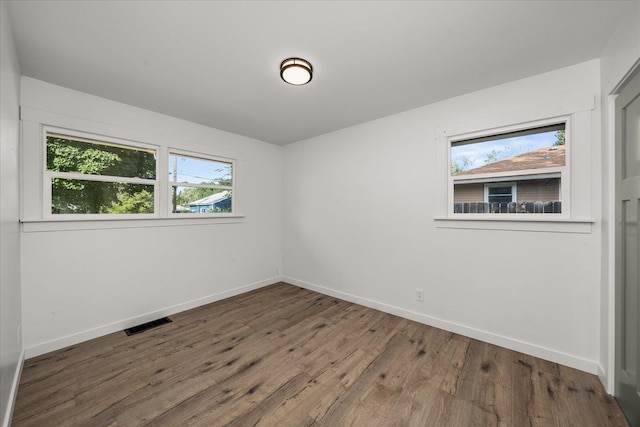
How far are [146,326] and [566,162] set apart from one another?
4.52 metres

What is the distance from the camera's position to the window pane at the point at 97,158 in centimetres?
244

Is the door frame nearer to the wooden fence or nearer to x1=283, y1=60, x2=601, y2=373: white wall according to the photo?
x1=283, y1=60, x2=601, y2=373: white wall

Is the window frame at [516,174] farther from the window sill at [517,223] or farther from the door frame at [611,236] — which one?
the door frame at [611,236]

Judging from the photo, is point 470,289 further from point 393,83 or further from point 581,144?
point 393,83

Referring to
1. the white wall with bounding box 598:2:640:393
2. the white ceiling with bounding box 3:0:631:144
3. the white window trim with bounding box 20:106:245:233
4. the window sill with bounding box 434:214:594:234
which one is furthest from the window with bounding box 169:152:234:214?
the white wall with bounding box 598:2:640:393

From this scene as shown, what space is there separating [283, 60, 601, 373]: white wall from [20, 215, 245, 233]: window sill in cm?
157

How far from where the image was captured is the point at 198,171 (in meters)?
3.55

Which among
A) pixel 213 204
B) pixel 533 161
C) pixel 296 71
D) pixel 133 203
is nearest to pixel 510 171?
pixel 533 161

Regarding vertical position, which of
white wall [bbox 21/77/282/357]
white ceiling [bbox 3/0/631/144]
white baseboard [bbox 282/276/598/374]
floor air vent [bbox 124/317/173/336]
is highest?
white ceiling [bbox 3/0/631/144]

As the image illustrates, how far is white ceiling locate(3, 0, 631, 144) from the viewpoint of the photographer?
153 cm

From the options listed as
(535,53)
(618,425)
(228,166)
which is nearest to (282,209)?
(228,166)

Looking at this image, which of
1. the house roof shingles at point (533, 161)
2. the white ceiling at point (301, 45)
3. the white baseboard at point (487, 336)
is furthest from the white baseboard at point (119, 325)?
the house roof shingles at point (533, 161)

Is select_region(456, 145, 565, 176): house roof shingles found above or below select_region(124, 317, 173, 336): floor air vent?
above

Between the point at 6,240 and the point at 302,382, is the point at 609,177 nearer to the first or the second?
the point at 302,382
